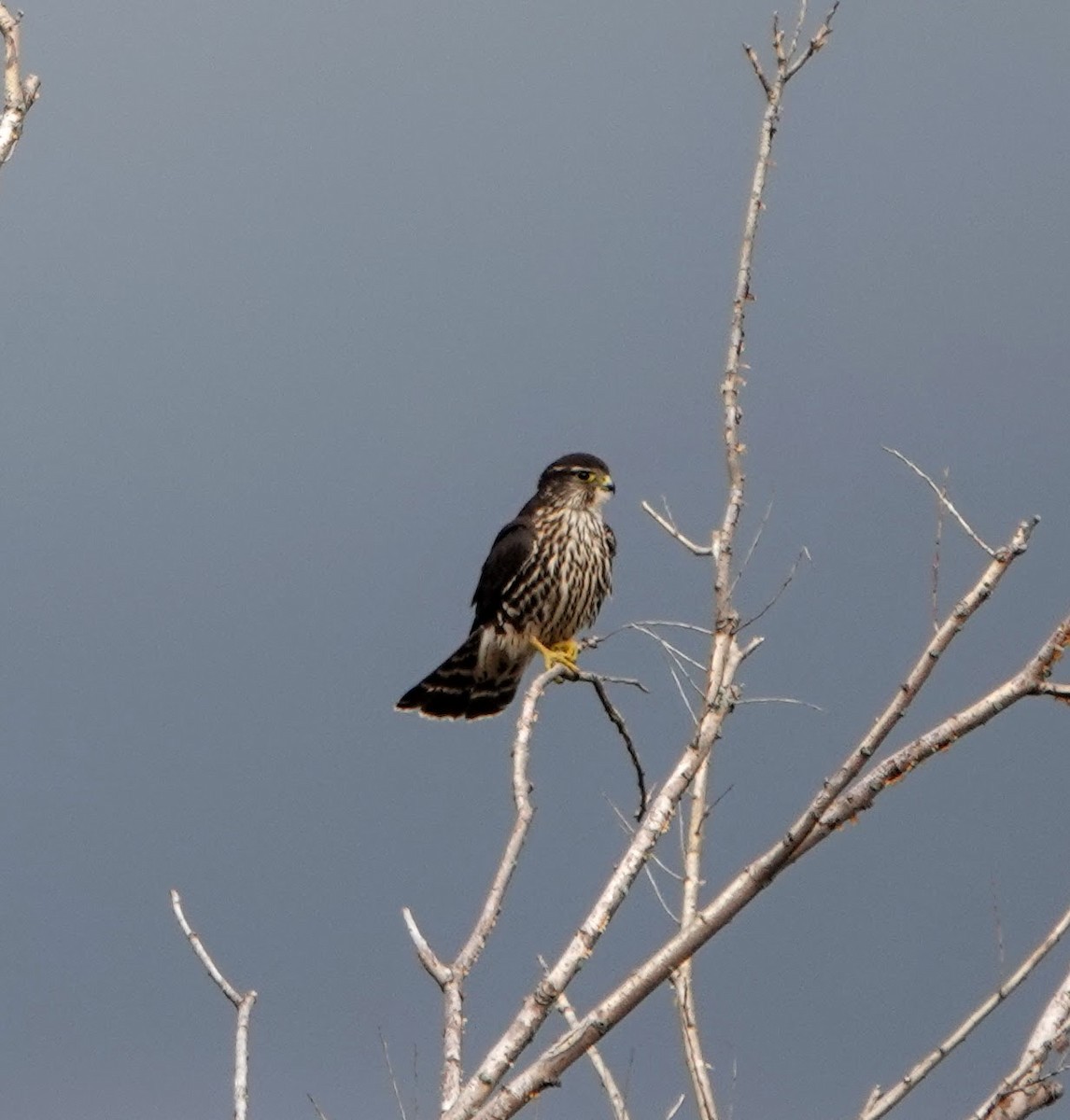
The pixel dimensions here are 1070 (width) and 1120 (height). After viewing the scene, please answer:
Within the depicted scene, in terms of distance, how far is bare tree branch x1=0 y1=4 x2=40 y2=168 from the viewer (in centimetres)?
373

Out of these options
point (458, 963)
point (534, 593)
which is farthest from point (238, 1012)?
point (534, 593)

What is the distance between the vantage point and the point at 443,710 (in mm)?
7910

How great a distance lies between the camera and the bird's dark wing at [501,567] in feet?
25.4

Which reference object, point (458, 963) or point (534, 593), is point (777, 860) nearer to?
point (458, 963)

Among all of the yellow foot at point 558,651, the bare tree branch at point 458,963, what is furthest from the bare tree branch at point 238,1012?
the yellow foot at point 558,651

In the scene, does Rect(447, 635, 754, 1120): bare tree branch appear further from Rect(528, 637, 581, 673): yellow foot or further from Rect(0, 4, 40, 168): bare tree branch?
Rect(528, 637, 581, 673): yellow foot

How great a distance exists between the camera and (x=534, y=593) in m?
7.64

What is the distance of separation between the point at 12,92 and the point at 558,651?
4298 mm

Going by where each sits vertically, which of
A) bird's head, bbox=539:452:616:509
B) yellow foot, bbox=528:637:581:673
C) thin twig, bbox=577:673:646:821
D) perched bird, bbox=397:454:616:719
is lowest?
thin twig, bbox=577:673:646:821

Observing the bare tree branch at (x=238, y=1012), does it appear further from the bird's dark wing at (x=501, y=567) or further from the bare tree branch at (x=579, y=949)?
the bird's dark wing at (x=501, y=567)

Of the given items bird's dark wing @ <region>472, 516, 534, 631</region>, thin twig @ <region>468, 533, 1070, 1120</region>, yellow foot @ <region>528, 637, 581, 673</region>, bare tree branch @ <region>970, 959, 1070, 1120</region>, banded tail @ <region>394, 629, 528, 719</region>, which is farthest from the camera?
banded tail @ <region>394, 629, 528, 719</region>

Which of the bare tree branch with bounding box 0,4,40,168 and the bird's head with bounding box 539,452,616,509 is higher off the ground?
the bird's head with bounding box 539,452,616,509

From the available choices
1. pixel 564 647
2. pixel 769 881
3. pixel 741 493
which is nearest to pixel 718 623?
pixel 741 493

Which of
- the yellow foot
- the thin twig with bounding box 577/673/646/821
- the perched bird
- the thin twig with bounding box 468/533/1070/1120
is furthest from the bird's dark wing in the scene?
the thin twig with bounding box 468/533/1070/1120
